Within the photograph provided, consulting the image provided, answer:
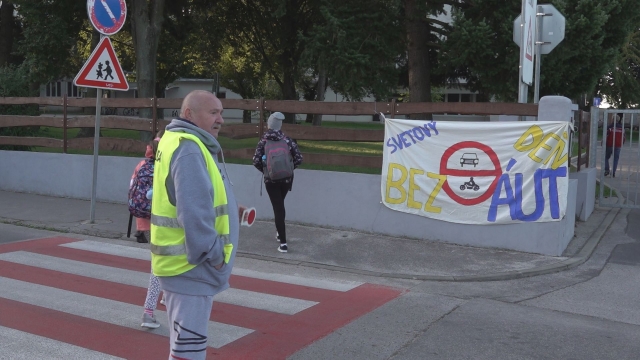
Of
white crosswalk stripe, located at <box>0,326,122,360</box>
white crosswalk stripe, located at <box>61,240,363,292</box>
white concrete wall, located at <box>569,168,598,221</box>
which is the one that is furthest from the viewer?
white concrete wall, located at <box>569,168,598,221</box>

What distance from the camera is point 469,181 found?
9.34m

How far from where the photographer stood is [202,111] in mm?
3605

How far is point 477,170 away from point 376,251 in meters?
1.81

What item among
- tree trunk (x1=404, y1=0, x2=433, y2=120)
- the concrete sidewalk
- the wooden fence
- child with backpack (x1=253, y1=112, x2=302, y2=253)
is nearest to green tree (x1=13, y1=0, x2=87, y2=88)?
the wooden fence

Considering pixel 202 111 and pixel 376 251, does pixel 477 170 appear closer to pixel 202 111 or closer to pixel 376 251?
pixel 376 251

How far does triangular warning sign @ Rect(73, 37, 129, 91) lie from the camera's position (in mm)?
10289

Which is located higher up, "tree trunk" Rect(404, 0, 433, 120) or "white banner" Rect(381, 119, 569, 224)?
"tree trunk" Rect(404, 0, 433, 120)

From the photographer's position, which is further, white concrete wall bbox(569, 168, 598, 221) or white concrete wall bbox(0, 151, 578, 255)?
white concrete wall bbox(569, 168, 598, 221)

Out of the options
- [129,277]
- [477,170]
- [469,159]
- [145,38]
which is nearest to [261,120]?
[469,159]

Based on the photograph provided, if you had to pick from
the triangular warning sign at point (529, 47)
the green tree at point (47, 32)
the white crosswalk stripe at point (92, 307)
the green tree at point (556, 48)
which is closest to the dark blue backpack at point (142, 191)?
the white crosswalk stripe at point (92, 307)

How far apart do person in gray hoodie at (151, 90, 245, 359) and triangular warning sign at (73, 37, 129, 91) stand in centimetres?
723

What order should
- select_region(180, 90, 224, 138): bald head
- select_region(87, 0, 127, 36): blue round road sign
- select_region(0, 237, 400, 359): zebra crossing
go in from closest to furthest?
1. select_region(180, 90, 224, 138): bald head
2. select_region(0, 237, 400, 359): zebra crossing
3. select_region(87, 0, 127, 36): blue round road sign

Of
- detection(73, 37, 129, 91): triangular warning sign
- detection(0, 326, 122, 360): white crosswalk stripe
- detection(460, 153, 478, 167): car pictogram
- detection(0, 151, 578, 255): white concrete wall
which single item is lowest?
detection(0, 326, 122, 360): white crosswalk stripe

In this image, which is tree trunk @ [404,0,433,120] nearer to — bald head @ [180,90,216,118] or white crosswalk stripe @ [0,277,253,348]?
white crosswalk stripe @ [0,277,253,348]
